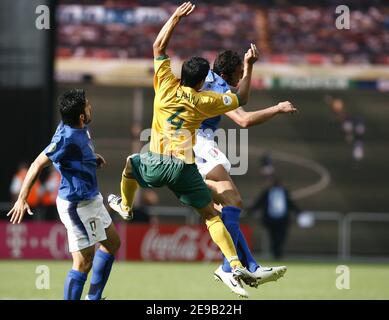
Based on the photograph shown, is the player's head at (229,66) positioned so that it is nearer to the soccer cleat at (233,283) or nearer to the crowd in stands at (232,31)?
the soccer cleat at (233,283)

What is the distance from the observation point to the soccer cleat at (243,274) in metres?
11.4

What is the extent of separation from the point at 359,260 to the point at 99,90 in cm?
612

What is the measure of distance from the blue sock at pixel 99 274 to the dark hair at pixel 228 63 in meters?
2.24

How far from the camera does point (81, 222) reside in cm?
1116

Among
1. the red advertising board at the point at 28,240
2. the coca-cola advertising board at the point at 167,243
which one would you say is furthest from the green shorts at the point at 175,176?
the coca-cola advertising board at the point at 167,243

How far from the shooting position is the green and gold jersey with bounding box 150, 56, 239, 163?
11.3m

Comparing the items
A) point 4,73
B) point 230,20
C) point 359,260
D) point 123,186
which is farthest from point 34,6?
point 123,186

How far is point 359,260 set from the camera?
75.9 feet

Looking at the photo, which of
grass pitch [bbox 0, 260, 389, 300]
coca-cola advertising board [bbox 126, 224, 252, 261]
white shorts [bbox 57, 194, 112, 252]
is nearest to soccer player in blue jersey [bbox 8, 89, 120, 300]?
white shorts [bbox 57, 194, 112, 252]

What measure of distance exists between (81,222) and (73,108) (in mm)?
1091

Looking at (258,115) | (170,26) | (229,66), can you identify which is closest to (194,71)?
(170,26)

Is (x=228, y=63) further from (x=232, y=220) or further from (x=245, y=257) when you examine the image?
(x=245, y=257)

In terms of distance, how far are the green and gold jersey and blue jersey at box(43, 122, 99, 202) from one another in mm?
728

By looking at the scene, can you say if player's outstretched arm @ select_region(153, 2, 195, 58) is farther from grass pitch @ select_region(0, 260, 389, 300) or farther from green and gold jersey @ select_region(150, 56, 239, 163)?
grass pitch @ select_region(0, 260, 389, 300)
